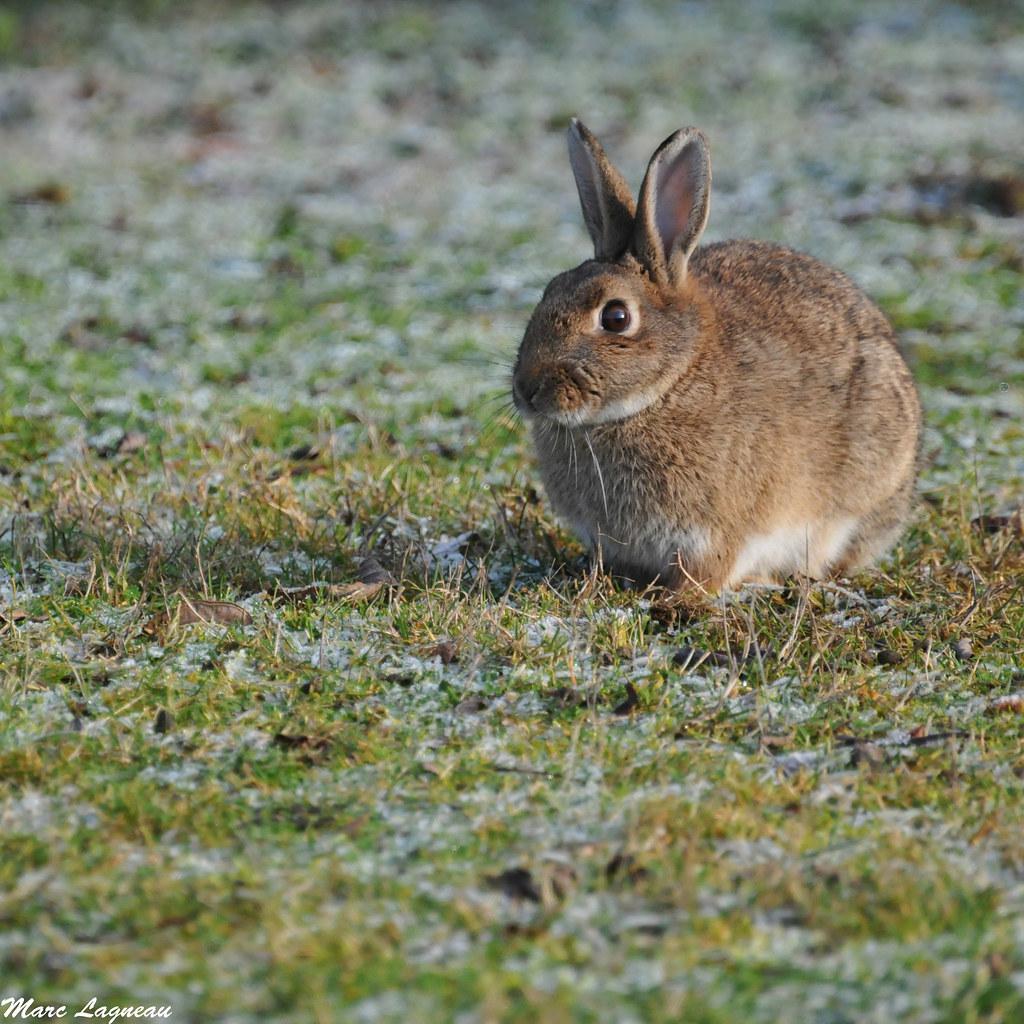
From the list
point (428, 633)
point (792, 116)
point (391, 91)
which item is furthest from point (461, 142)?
point (428, 633)

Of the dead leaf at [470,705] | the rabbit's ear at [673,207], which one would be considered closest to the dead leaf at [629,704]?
the dead leaf at [470,705]

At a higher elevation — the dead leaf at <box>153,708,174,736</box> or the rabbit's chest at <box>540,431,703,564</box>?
the rabbit's chest at <box>540,431,703,564</box>

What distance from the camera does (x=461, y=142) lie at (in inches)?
551

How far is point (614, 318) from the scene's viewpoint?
206 inches

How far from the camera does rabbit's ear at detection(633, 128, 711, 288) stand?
5230 mm

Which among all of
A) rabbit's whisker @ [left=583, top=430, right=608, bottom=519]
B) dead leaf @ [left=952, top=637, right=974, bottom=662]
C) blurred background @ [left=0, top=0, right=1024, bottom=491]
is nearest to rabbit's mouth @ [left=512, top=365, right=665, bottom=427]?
rabbit's whisker @ [left=583, top=430, right=608, bottom=519]

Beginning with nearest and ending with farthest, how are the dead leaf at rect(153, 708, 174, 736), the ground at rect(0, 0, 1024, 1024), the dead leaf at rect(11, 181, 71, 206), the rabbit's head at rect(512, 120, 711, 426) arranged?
the ground at rect(0, 0, 1024, 1024) → the dead leaf at rect(153, 708, 174, 736) → the rabbit's head at rect(512, 120, 711, 426) → the dead leaf at rect(11, 181, 71, 206)

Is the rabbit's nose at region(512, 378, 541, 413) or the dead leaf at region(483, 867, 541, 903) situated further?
the rabbit's nose at region(512, 378, 541, 413)

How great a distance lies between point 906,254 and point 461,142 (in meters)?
4.98

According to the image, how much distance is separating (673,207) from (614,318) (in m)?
0.50

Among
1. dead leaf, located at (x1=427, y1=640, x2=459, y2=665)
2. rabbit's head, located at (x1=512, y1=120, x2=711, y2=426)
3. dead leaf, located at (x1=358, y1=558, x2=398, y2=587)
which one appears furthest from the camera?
dead leaf, located at (x1=358, y1=558, x2=398, y2=587)

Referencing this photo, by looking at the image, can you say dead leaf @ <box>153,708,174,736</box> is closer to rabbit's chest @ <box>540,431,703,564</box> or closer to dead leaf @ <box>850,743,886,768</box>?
rabbit's chest @ <box>540,431,703,564</box>

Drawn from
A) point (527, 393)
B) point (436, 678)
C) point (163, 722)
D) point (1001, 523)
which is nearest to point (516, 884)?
point (436, 678)

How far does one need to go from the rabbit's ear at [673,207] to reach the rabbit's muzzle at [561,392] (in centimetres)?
54
